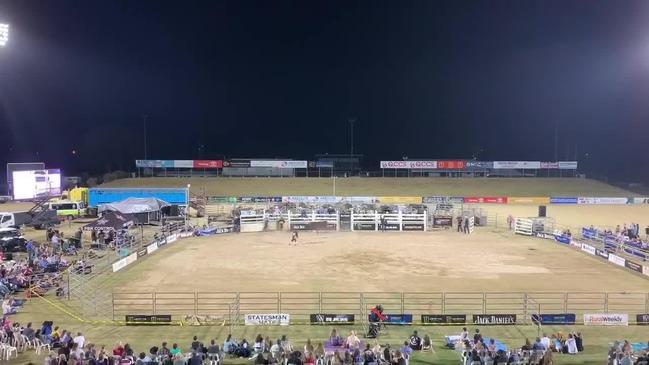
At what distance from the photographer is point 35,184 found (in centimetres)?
4900

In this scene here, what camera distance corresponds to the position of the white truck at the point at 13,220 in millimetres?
44812

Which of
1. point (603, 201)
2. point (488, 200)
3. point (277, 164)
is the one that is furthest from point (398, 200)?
point (603, 201)

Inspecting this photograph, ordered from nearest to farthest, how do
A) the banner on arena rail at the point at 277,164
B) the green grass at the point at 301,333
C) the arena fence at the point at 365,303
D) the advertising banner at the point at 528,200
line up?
1. the green grass at the point at 301,333
2. the arena fence at the point at 365,303
3. the advertising banner at the point at 528,200
4. the banner on arena rail at the point at 277,164

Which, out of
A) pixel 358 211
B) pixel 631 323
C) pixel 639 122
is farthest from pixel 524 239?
pixel 639 122

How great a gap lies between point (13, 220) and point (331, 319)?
3634 centimetres

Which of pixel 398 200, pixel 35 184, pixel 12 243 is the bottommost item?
pixel 398 200

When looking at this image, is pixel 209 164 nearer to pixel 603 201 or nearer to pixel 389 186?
pixel 389 186

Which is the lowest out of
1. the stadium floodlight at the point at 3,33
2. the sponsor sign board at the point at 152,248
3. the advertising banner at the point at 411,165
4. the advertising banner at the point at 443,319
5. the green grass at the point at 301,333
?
the green grass at the point at 301,333

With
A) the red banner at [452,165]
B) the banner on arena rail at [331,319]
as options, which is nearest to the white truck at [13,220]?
the banner on arena rail at [331,319]

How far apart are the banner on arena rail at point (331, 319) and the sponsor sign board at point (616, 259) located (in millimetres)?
21014

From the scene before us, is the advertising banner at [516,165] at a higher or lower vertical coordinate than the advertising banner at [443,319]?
higher

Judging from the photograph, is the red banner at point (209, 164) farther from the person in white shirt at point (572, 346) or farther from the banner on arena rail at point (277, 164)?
the person in white shirt at point (572, 346)

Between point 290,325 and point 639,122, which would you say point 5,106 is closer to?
point 290,325

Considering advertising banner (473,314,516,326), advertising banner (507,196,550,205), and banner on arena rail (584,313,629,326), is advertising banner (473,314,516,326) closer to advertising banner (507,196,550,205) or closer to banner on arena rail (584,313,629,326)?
banner on arena rail (584,313,629,326)
